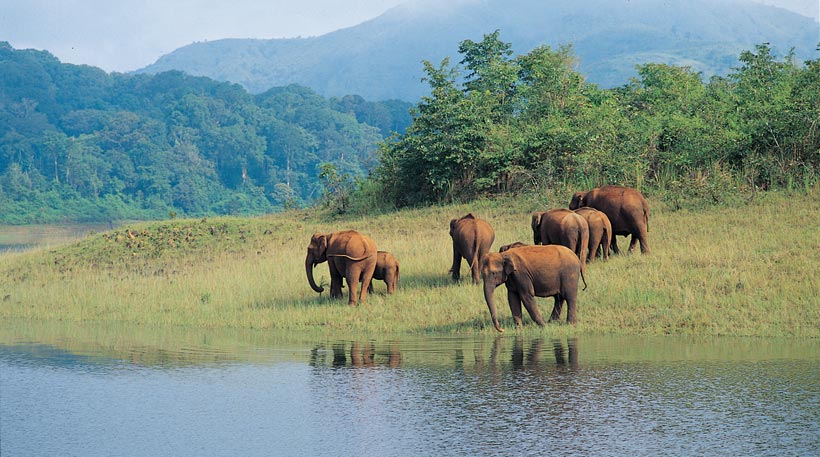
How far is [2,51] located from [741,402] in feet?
436

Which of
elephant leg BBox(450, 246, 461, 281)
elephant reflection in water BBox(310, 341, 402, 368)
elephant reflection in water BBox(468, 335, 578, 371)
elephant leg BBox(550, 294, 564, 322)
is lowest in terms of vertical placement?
elephant reflection in water BBox(310, 341, 402, 368)

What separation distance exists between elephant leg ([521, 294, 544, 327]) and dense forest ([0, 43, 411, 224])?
6025 centimetres

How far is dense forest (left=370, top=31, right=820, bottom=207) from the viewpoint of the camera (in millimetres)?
25484

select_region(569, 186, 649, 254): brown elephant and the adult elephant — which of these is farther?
select_region(569, 186, 649, 254): brown elephant

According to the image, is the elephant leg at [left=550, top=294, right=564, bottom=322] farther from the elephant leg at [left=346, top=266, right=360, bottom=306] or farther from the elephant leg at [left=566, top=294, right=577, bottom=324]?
→ the elephant leg at [left=346, top=266, right=360, bottom=306]

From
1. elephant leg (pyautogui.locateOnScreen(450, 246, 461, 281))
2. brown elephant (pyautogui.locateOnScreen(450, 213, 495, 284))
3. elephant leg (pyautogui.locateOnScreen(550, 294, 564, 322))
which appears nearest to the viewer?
elephant leg (pyautogui.locateOnScreen(550, 294, 564, 322))

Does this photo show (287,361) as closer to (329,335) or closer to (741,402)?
(329,335)

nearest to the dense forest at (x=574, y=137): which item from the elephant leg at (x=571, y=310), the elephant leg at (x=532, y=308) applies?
the elephant leg at (x=571, y=310)

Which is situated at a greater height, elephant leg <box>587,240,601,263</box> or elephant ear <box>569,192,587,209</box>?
elephant ear <box>569,192,587,209</box>

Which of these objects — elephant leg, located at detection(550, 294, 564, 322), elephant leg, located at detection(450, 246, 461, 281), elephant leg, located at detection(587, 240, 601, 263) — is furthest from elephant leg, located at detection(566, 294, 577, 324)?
elephant leg, located at detection(450, 246, 461, 281)

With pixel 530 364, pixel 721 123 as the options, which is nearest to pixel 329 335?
pixel 530 364

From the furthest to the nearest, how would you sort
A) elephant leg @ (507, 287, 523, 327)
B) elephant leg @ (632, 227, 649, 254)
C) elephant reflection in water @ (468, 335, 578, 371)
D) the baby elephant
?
1. elephant leg @ (632, 227, 649, 254)
2. the baby elephant
3. elephant leg @ (507, 287, 523, 327)
4. elephant reflection in water @ (468, 335, 578, 371)

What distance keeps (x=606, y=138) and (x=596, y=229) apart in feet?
37.4

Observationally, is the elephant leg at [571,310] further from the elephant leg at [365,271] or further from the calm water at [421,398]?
the elephant leg at [365,271]
